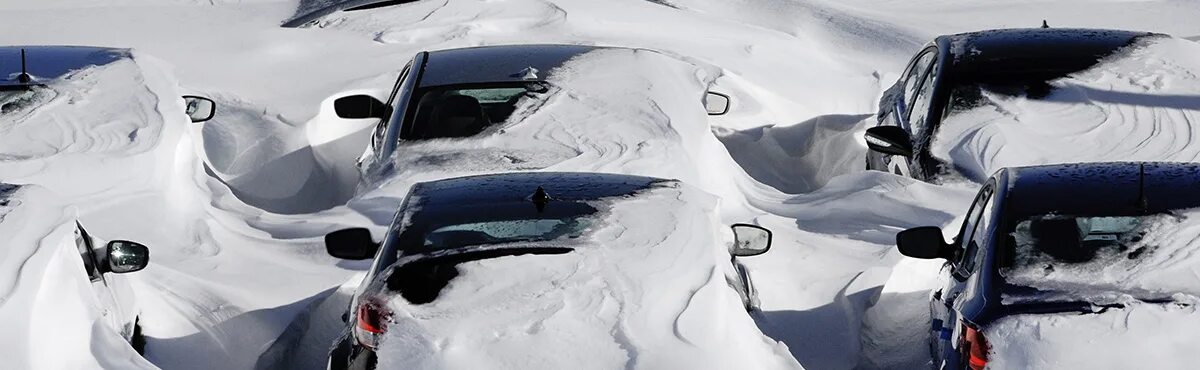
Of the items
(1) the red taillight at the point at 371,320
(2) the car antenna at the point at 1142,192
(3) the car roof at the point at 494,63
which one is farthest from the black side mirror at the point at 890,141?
(1) the red taillight at the point at 371,320

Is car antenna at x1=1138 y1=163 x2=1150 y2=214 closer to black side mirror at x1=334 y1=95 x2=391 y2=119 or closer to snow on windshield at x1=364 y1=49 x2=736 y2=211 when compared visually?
snow on windshield at x1=364 y1=49 x2=736 y2=211

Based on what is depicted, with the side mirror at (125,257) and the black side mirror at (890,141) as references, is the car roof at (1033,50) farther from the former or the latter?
the side mirror at (125,257)

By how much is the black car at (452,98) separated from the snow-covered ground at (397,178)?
184 mm

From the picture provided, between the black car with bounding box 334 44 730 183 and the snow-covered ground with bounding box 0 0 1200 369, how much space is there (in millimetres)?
184

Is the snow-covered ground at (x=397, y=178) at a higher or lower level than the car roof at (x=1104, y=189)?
lower

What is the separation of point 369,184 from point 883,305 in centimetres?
261

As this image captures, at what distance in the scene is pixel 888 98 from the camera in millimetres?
12180

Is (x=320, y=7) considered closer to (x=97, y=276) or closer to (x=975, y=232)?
(x=97, y=276)

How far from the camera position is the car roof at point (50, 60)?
11062 mm

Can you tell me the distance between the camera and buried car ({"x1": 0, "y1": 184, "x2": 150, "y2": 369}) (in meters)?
6.07

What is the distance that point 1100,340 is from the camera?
625 centimetres

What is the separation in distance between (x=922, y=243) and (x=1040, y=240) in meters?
0.68

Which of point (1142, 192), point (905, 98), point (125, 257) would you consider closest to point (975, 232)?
point (1142, 192)

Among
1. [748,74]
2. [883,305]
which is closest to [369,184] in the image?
[883,305]
